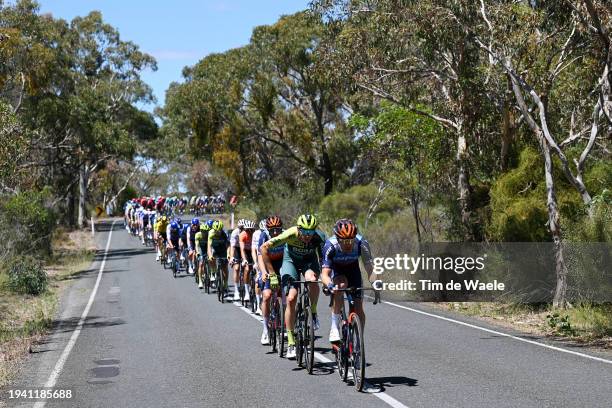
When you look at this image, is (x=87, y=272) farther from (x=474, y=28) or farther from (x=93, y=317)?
→ (x=474, y=28)

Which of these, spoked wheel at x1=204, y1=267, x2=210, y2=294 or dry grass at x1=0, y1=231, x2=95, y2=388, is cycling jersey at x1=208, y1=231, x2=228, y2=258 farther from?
dry grass at x1=0, y1=231, x2=95, y2=388

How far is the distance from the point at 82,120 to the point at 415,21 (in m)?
30.6

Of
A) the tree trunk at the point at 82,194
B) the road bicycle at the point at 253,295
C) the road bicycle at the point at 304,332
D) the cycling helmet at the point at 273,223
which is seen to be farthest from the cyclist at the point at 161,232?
the tree trunk at the point at 82,194

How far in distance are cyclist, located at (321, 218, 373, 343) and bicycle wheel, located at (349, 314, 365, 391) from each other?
1.01 ft

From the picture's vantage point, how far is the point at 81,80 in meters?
54.9

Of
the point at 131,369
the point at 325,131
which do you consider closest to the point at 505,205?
the point at 131,369

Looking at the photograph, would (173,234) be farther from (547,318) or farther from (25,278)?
(547,318)

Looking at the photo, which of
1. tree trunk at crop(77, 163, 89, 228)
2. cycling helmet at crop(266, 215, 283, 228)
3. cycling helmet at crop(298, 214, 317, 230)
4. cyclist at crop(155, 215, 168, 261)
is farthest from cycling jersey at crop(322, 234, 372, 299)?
tree trunk at crop(77, 163, 89, 228)

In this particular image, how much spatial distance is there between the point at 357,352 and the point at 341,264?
3.82 ft

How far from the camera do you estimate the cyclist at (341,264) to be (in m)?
9.78

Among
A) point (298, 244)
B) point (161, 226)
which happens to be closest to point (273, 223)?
point (298, 244)

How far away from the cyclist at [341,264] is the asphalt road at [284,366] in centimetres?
89

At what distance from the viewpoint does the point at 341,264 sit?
10.1 metres

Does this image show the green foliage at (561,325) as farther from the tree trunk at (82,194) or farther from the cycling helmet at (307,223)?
the tree trunk at (82,194)
